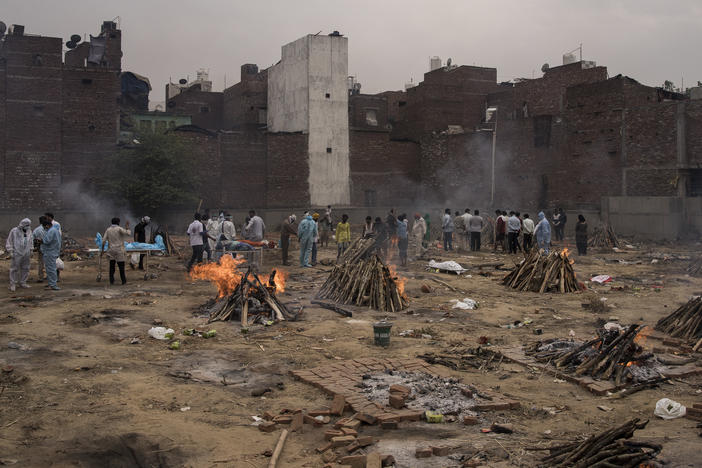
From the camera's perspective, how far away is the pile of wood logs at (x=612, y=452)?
4.60 meters

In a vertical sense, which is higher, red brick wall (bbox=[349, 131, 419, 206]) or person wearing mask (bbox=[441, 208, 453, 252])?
red brick wall (bbox=[349, 131, 419, 206])

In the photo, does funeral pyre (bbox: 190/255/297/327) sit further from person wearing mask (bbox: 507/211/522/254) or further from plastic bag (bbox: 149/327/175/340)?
person wearing mask (bbox: 507/211/522/254)

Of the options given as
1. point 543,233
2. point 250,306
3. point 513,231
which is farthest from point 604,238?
point 250,306

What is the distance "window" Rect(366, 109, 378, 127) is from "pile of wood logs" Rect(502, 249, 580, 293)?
31255mm

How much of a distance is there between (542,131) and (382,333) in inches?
1072

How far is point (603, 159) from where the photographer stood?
30.4m

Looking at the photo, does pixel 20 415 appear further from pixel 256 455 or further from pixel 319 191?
pixel 319 191

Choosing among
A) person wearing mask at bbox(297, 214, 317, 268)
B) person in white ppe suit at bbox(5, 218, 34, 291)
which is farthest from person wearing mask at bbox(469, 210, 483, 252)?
person in white ppe suit at bbox(5, 218, 34, 291)

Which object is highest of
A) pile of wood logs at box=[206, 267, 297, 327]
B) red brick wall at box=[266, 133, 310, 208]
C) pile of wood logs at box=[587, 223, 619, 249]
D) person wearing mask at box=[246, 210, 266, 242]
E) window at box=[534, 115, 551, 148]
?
window at box=[534, 115, 551, 148]

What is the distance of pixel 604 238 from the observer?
82.8ft

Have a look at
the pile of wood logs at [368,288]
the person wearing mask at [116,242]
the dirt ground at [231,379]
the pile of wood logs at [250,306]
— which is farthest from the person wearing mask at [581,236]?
the person wearing mask at [116,242]

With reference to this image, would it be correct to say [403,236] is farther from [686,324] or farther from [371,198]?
[371,198]

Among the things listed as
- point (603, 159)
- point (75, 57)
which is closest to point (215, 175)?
point (75, 57)

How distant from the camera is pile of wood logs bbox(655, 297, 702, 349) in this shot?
9.41m
